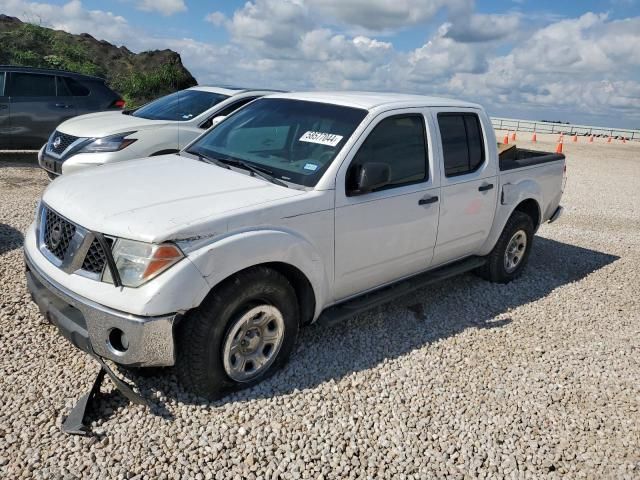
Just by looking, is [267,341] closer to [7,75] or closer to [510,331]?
[510,331]

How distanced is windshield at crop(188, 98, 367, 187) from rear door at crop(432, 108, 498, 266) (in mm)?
1008

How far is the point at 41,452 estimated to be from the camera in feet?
9.19

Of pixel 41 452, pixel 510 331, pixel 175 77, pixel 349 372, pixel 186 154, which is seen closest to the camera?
pixel 41 452

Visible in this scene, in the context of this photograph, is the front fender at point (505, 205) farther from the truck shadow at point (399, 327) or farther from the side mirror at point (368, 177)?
the side mirror at point (368, 177)

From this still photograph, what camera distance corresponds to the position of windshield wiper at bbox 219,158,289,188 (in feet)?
11.8

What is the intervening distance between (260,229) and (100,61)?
34131mm

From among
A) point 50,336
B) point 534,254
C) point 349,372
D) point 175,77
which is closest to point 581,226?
point 534,254

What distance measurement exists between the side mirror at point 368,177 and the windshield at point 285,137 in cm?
22

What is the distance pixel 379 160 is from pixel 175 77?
23.4 m

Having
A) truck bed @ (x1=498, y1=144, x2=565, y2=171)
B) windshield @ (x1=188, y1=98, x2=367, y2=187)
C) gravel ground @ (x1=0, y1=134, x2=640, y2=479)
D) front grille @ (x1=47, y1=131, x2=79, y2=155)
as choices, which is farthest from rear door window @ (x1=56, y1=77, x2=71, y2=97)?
truck bed @ (x1=498, y1=144, x2=565, y2=171)

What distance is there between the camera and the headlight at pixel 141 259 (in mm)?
2812

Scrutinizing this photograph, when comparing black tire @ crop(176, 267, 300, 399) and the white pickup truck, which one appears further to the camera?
black tire @ crop(176, 267, 300, 399)

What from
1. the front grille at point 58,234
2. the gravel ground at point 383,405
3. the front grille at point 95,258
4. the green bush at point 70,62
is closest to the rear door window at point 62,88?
the gravel ground at point 383,405

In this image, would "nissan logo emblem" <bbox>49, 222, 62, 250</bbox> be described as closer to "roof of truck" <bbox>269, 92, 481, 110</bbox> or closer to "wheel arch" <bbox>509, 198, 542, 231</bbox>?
"roof of truck" <bbox>269, 92, 481, 110</bbox>
